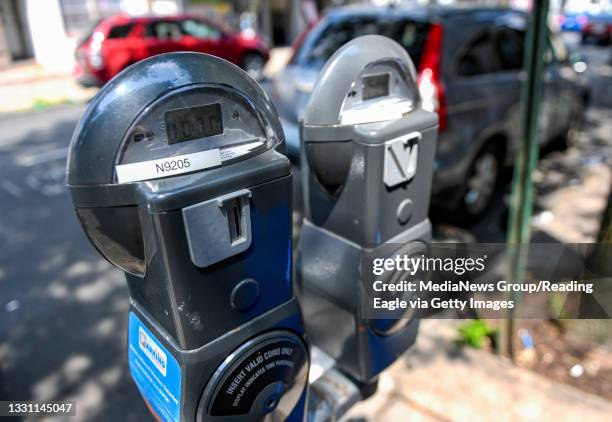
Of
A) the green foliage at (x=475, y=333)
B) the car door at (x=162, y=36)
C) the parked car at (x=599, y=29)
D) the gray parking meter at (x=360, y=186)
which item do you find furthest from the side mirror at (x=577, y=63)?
the parked car at (x=599, y=29)

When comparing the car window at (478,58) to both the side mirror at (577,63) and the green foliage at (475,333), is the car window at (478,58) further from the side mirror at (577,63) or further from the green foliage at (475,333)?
the side mirror at (577,63)

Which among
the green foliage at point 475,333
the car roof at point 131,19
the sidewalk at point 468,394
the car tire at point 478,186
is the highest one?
the car roof at point 131,19

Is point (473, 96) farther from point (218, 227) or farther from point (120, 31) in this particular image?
point (120, 31)

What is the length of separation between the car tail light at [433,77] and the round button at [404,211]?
170cm

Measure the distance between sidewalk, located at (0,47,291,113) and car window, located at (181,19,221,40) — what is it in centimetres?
184

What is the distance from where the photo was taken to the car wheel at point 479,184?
12.2 feet

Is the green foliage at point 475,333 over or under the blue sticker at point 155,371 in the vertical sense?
under

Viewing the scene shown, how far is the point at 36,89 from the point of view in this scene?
32.3 feet

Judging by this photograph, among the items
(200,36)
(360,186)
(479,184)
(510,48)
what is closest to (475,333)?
(360,186)

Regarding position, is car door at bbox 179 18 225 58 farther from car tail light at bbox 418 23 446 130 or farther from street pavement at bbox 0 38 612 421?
car tail light at bbox 418 23 446 130

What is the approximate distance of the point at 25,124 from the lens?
7234mm

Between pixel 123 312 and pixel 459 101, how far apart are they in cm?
243

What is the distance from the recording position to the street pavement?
2.38 metres

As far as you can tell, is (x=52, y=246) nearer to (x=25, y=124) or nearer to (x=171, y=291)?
(x=171, y=291)
